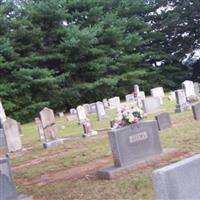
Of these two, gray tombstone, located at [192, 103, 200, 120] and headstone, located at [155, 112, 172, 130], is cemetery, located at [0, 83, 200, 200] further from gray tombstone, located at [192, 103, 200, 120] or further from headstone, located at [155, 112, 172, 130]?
gray tombstone, located at [192, 103, 200, 120]

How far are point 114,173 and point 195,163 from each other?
3.57 meters

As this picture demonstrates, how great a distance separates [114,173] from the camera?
7027 millimetres

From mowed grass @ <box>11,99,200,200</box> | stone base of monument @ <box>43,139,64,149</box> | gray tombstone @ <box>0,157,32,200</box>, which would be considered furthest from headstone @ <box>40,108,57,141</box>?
gray tombstone @ <box>0,157,32,200</box>

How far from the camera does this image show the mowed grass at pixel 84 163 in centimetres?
615

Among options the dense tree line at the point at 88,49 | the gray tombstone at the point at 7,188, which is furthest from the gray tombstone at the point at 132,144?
the dense tree line at the point at 88,49

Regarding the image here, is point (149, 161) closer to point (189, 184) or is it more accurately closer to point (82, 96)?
point (189, 184)

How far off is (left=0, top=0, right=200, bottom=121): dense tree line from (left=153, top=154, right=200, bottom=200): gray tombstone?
24.8 m

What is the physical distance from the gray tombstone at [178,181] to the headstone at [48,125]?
371 inches

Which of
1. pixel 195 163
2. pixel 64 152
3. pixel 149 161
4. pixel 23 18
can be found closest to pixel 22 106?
pixel 23 18

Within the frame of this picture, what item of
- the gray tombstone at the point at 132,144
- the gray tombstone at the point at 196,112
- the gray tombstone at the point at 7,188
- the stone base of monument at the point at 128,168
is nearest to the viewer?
the gray tombstone at the point at 7,188

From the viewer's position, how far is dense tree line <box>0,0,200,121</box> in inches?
1126

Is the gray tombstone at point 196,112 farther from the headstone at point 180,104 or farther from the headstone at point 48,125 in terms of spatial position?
the headstone at point 48,125

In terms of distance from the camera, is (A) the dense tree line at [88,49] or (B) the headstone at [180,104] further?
(A) the dense tree line at [88,49]

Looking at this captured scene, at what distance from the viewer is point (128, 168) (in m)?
7.29
